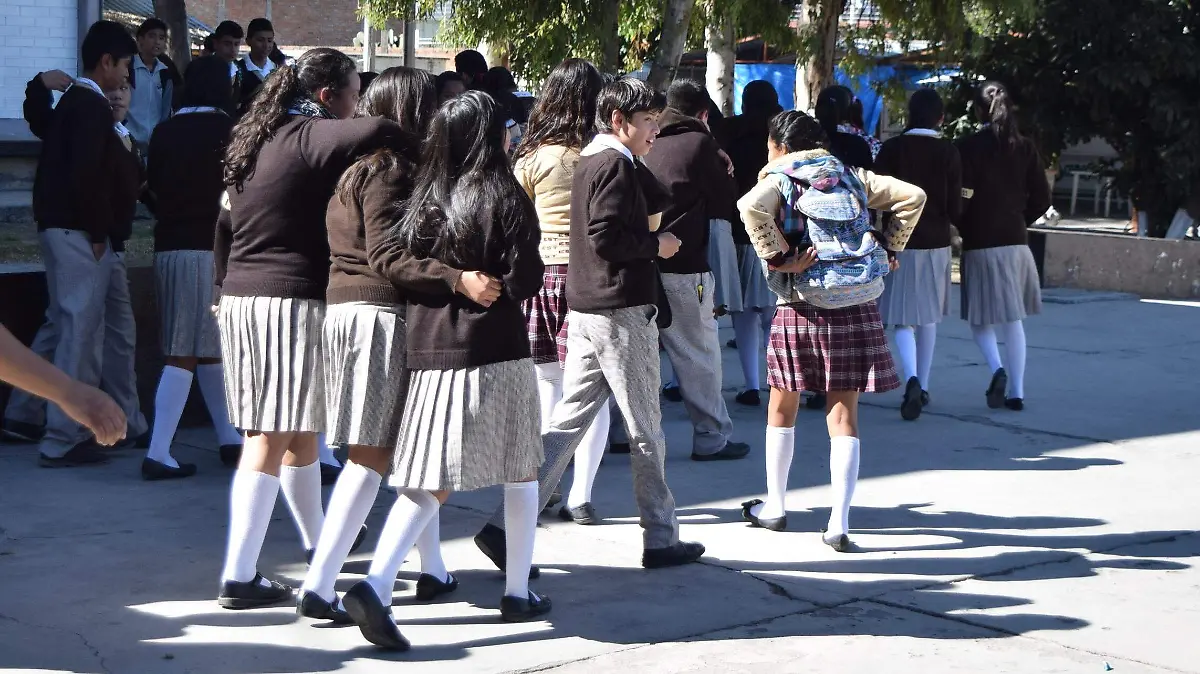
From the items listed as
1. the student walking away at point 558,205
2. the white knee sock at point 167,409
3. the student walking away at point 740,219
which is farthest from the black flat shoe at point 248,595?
the student walking away at point 740,219

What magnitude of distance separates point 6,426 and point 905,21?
9730 millimetres

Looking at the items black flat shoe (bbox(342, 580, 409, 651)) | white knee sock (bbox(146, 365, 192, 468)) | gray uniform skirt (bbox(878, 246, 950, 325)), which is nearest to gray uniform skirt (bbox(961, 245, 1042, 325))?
gray uniform skirt (bbox(878, 246, 950, 325))

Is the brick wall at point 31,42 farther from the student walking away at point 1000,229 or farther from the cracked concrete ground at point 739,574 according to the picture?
the student walking away at point 1000,229

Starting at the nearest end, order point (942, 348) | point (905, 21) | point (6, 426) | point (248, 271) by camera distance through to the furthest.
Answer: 1. point (248, 271)
2. point (6, 426)
3. point (942, 348)
4. point (905, 21)

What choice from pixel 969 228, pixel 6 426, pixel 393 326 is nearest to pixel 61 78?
A: pixel 6 426

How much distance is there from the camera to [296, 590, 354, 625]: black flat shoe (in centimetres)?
470

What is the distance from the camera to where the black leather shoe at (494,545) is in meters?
5.24

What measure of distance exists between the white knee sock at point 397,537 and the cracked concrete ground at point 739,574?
0.74 feet

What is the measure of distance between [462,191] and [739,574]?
1.87 meters

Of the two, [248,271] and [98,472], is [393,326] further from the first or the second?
[98,472]

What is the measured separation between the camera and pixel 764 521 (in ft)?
20.0

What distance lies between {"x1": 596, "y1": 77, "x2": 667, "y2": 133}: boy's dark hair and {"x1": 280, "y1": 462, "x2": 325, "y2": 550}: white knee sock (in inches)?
63.6

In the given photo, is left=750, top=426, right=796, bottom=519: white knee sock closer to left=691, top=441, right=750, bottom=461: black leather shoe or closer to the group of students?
the group of students

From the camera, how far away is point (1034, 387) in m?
9.63
